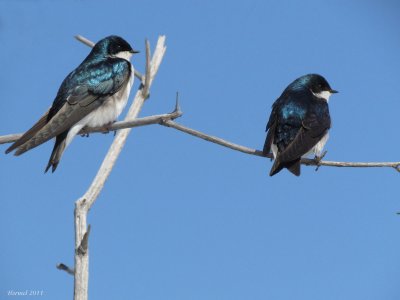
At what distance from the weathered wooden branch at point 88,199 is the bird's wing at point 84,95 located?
0.73ft

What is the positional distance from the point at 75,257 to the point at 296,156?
1.69 metres

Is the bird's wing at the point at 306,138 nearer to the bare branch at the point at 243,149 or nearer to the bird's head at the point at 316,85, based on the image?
the bare branch at the point at 243,149

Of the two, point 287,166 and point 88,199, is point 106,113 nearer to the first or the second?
point 88,199

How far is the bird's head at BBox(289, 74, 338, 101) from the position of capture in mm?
5777

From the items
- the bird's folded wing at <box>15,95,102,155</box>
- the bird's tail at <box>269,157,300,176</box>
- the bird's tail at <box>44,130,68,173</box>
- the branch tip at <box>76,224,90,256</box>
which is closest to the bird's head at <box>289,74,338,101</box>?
the bird's tail at <box>269,157,300,176</box>

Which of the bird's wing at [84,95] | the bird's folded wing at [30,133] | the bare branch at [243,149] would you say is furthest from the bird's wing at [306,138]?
the bird's folded wing at [30,133]

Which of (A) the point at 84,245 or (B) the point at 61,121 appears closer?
(A) the point at 84,245

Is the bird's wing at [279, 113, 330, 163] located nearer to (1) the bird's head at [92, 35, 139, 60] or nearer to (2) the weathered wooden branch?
(2) the weathered wooden branch

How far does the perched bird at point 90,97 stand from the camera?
4621 millimetres

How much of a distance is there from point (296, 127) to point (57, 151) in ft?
5.87

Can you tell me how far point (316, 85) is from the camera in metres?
5.81

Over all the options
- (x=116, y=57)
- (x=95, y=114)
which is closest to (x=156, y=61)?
(x=116, y=57)

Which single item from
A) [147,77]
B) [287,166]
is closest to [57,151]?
[147,77]

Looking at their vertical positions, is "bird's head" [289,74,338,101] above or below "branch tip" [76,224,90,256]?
above
